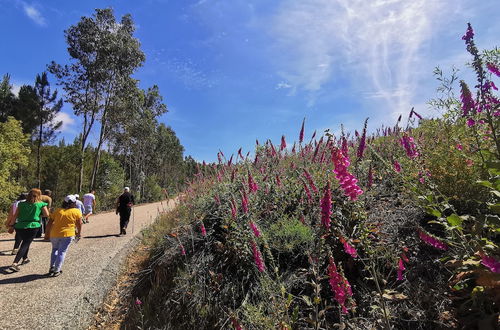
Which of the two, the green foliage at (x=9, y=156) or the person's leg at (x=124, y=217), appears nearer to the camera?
the person's leg at (x=124, y=217)

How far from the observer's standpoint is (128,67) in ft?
87.1

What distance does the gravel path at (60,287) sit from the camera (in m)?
4.63

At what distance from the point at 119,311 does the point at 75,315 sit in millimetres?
718

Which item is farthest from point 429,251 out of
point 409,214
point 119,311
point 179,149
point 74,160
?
point 179,149

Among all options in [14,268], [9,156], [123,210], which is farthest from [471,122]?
[9,156]

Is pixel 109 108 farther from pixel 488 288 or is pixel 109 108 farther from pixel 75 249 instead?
pixel 488 288

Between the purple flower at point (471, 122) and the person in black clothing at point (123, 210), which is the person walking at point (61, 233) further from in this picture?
the purple flower at point (471, 122)

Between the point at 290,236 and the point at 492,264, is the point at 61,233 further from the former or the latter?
the point at 492,264

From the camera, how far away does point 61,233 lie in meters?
6.32

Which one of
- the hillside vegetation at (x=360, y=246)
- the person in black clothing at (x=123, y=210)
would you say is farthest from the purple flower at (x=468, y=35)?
the person in black clothing at (x=123, y=210)

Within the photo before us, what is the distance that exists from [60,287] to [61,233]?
119 centimetres

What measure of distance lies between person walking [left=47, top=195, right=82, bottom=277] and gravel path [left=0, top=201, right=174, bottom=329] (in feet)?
0.86

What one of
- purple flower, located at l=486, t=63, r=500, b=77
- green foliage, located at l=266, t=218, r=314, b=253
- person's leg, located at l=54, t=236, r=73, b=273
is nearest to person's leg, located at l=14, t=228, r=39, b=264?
person's leg, located at l=54, t=236, r=73, b=273

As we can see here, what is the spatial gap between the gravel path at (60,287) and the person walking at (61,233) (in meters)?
0.26
